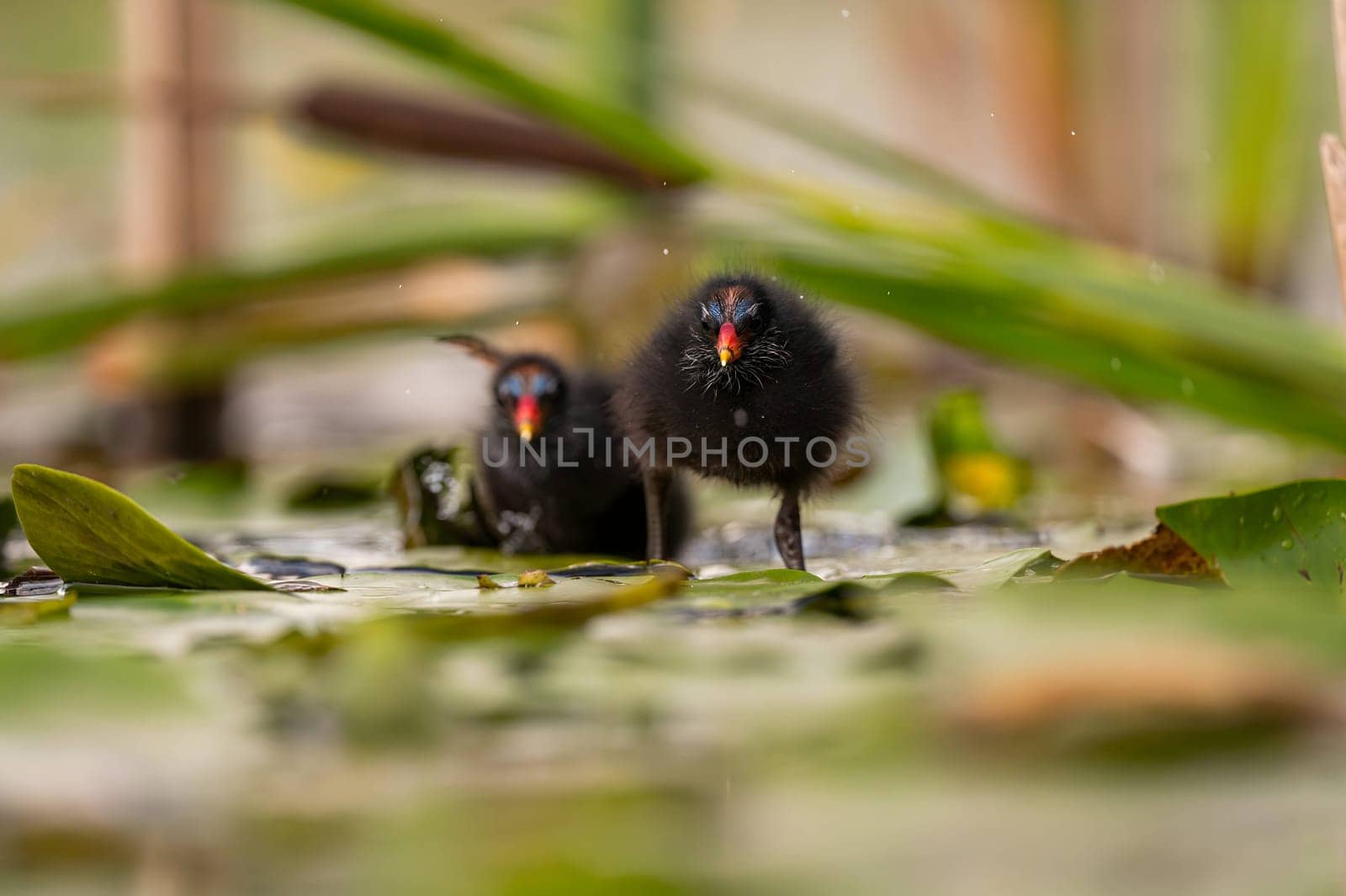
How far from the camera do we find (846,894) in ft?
1.56

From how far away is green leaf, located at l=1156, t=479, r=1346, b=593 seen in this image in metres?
1.01

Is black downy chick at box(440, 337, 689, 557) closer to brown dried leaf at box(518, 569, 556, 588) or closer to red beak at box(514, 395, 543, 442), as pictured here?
red beak at box(514, 395, 543, 442)

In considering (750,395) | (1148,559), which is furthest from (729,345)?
(1148,559)

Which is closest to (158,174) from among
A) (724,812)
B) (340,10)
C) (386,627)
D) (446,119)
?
(446,119)

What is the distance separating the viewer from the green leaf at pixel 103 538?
1.00 meters

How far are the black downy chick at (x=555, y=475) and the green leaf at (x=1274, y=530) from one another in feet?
2.54

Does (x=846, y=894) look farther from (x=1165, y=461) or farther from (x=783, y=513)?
(x=1165, y=461)

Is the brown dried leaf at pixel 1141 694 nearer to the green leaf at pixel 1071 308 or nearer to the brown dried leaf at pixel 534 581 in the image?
the brown dried leaf at pixel 534 581

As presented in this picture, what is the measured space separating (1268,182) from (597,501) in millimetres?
2413

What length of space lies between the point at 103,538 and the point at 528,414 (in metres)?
0.71

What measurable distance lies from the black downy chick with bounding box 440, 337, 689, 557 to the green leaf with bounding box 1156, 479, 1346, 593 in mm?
773

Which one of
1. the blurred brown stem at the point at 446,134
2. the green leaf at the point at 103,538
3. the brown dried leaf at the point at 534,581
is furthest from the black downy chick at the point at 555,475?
the blurred brown stem at the point at 446,134

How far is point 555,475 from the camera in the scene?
5.68ft

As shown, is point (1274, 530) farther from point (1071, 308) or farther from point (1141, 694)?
point (1071, 308)
